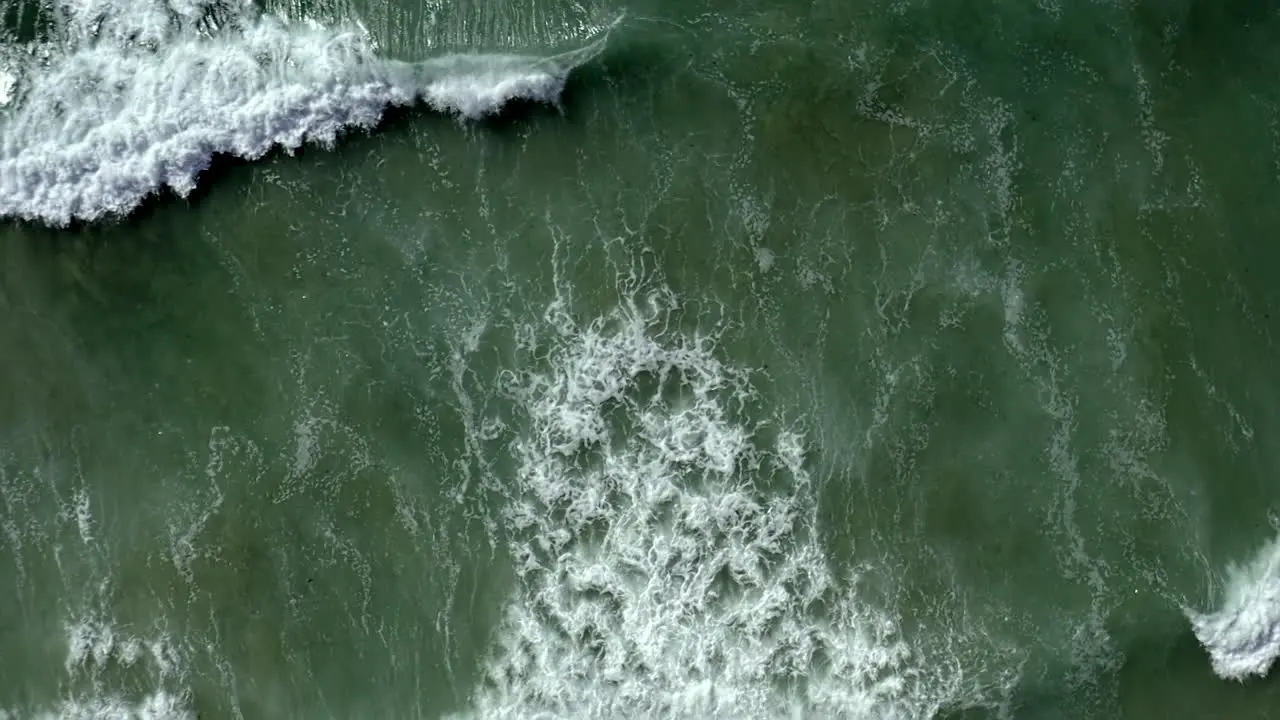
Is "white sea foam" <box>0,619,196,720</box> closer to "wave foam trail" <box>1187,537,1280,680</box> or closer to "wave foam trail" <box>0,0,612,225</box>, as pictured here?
"wave foam trail" <box>0,0,612,225</box>

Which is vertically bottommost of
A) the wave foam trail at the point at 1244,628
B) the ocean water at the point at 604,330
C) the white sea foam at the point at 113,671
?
the white sea foam at the point at 113,671

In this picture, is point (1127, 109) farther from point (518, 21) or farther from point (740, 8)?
point (518, 21)

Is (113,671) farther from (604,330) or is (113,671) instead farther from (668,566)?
(604,330)

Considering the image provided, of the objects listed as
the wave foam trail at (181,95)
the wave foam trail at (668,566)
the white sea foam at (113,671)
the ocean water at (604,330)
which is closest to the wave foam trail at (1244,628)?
the ocean water at (604,330)

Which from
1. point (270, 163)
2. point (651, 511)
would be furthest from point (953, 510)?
point (270, 163)

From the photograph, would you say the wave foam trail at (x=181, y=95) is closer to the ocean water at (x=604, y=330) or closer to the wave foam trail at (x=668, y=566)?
the ocean water at (x=604, y=330)

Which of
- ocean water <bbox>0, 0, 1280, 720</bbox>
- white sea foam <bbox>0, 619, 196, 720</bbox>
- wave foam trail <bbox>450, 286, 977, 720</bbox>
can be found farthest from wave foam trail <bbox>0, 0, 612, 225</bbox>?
white sea foam <bbox>0, 619, 196, 720</bbox>

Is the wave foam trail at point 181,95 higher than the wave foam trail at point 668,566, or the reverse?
the wave foam trail at point 181,95
